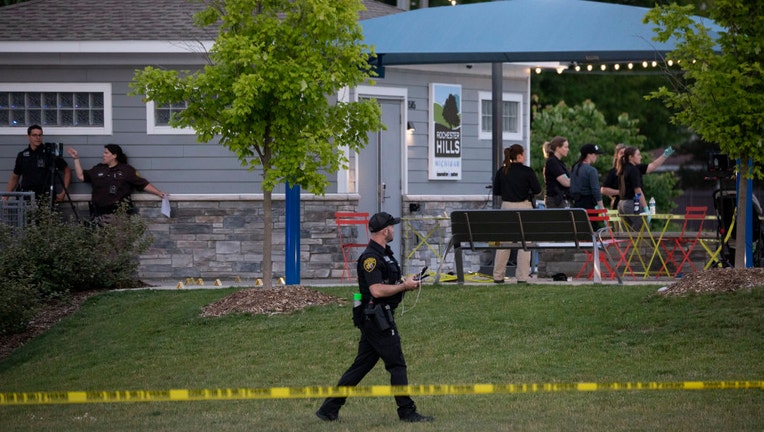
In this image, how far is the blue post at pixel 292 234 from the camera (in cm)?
1516

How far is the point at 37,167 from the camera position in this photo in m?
18.8

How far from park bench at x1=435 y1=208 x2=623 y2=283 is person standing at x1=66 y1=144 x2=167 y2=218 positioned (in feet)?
18.5

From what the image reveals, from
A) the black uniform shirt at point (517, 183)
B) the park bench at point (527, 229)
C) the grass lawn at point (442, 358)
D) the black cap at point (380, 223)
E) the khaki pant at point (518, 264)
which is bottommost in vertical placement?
the grass lawn at point (442, 358)

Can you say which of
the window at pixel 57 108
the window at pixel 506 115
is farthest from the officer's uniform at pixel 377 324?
the window at pixel 506 115

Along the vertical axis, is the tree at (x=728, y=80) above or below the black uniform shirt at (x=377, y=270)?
above

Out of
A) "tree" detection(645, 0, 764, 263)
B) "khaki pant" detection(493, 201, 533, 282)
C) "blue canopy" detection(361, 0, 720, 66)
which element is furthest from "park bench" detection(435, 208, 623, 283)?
"blue canopy" detection(361, 0, 720, 66)

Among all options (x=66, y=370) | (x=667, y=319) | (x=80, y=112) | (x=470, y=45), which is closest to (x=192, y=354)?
(x=66, y=370)

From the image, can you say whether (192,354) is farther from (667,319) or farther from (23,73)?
(23,73)

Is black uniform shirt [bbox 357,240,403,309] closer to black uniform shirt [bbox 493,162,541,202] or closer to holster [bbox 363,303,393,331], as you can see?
holster [bbox 363,303,393,331]

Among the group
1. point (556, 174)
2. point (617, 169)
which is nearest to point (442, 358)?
point (556, 174)

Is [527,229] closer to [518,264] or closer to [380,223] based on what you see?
[518,264]

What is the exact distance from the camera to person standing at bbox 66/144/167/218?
18.6 metres

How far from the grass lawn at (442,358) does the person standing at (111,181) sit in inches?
134

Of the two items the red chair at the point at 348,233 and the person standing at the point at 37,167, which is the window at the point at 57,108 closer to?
the person standing at the point at 37,167
